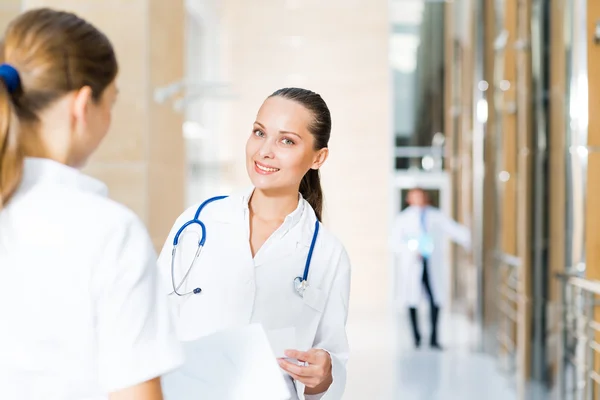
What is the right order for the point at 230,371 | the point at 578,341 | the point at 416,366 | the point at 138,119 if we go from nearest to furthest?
the point at 230,371 < the point at 138,119 < the point at 578,341 < the point at 416,366

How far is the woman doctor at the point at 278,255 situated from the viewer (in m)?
1.00

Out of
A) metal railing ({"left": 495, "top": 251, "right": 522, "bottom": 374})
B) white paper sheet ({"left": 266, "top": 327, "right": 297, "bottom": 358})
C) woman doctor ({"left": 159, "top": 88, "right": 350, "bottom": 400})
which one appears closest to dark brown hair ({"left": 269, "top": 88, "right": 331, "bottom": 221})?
woman doctor ({"left": 159, "top": 88, "right": 350, "bottom": 400})

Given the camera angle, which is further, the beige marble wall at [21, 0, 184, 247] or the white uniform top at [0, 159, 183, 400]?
the beige marble wall at [21, 0, 184, 247]

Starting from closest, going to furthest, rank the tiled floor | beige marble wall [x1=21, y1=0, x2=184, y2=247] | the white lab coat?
the tiled floor → beige marble wall [x1=21, y1=0, x2=184, y2=247] → the white lab coat

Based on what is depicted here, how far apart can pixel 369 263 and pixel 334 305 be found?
42.9 inches

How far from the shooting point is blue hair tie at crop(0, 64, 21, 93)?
0.70 meters

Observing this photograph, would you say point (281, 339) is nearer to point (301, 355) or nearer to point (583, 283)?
point (301, 355)

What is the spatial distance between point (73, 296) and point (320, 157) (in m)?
0.40

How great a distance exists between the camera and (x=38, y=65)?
2.38ft

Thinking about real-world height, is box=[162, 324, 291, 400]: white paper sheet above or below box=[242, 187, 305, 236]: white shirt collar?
below

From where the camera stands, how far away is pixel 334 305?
1069mm

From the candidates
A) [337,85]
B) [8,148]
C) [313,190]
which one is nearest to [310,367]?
[313,190]

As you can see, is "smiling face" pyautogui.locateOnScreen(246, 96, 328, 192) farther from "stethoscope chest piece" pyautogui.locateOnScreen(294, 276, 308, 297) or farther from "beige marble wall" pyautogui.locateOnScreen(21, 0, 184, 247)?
"beige marble wall" pyautogui.locateOnScreen(21, 0, 184, 247)

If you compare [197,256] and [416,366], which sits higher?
[197,256]
